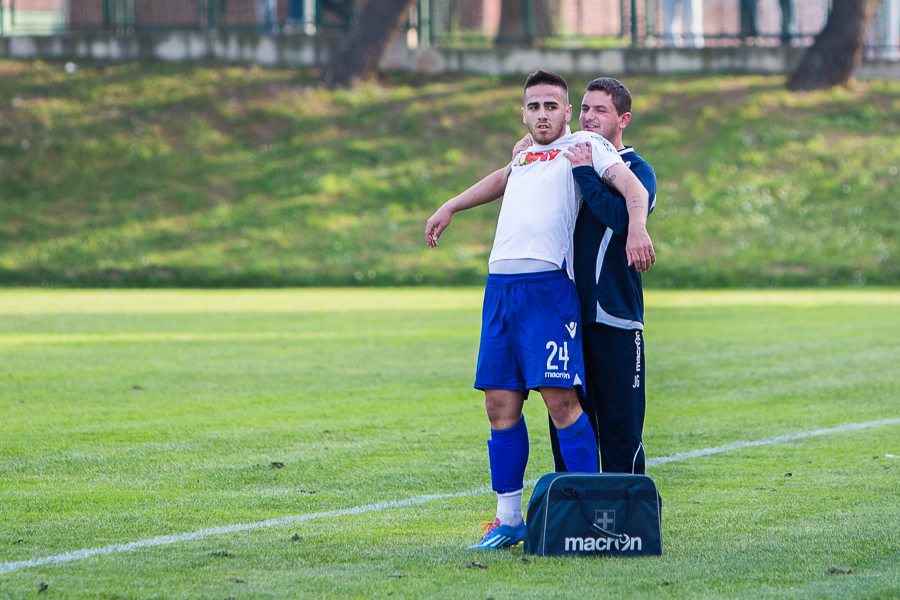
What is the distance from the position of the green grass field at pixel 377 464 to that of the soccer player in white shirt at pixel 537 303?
0.49m

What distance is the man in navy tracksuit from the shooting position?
4.92m

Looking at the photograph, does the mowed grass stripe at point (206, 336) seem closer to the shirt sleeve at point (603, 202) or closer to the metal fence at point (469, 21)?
the shirt sleeve at point (603, 202)

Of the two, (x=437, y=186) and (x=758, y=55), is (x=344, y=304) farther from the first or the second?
(x=758, y=55)

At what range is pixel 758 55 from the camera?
99.1 feet

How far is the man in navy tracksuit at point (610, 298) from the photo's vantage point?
16.1 ft

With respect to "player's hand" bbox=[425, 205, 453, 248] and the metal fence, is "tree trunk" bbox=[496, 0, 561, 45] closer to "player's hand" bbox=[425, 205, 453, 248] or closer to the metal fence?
the metal fence

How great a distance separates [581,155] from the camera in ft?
16.2

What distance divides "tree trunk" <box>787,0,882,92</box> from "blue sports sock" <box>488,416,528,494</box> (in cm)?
2568

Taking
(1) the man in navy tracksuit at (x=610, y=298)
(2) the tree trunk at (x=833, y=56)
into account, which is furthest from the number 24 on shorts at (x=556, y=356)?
(2) the tree trunk at (x=833, y=56)

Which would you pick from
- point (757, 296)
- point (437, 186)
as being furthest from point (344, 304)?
point (437, 186)

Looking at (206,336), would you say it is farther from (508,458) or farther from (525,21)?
(525,21)

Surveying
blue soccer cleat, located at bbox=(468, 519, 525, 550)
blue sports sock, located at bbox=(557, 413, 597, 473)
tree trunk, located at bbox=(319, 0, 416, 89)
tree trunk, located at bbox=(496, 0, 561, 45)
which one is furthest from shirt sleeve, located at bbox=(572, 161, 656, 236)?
tree trunk, located at bbox=(496, 0, 561, 45)

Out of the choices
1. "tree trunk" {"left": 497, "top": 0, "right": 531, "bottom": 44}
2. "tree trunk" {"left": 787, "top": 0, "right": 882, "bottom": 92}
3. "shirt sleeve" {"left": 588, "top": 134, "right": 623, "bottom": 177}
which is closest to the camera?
"shirt sleeve" {"left": 588, "top": 134, "right": 623, "bottom": 177}

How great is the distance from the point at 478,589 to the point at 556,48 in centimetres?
2673
